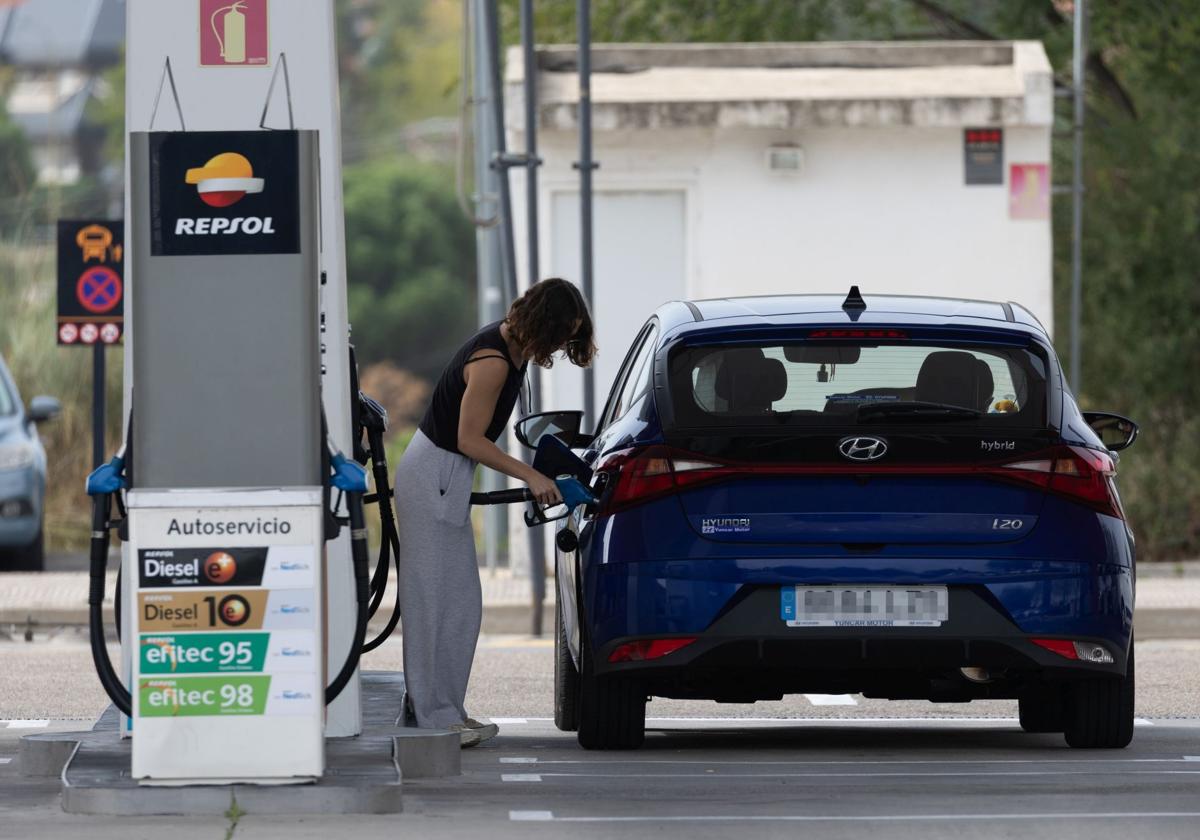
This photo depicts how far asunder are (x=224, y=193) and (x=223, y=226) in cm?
10

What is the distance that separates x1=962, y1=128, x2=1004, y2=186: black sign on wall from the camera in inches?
764

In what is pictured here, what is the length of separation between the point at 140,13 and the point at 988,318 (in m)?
2.97

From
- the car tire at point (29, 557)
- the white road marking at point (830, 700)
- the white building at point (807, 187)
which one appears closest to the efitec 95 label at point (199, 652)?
the white road marking at point (830, 700)

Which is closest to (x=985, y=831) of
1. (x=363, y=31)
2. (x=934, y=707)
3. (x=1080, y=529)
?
(x=1080, y=529)

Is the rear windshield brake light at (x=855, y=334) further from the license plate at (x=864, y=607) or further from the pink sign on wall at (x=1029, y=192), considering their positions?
the pink sign on wall at (x=1029, y=192)

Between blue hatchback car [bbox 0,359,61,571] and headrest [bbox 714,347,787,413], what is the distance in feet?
36.9

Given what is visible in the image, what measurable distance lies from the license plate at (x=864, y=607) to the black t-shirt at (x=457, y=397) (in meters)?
1.19

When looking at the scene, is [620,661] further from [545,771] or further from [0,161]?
[0,161]

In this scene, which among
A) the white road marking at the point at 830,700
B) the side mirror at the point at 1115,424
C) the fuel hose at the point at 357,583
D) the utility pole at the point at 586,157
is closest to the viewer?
the fuel hose at the point at 357,583

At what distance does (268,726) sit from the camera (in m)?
6.89

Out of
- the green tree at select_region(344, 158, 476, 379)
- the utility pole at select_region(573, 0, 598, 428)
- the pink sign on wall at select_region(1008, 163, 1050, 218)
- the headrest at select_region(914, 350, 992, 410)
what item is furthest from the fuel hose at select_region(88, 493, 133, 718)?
the green tree at select_region(344, 158, 476, 379)

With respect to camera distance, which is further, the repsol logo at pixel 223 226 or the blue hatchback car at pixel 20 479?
the blue hatchback car at pixel 20 479

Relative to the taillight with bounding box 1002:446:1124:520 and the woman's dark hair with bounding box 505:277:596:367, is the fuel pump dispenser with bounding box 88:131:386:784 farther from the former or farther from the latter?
the taillight with bounding box 1002:446:1124:520

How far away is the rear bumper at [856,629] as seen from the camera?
804 centimetres
